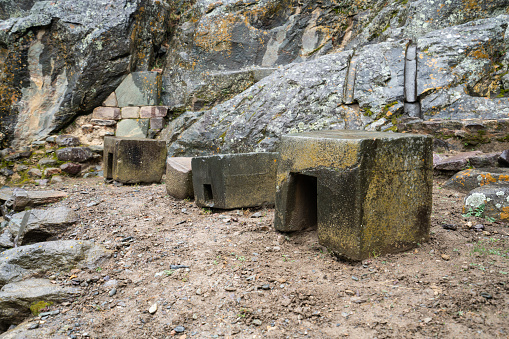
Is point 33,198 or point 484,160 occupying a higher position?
point 484,160

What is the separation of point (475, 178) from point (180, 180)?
3268 mm

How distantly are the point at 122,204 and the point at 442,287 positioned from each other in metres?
3.79

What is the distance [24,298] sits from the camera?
2518mm

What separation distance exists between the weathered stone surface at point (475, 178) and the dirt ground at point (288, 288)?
5.5 inches

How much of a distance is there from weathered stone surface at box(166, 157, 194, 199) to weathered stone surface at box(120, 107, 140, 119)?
11.2 ft

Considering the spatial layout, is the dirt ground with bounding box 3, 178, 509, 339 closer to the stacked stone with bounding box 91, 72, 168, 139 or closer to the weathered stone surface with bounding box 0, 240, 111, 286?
the weathered stone surface with bounding box 0, 240, 111, 286

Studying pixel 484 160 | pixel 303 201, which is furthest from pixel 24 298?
pixel 484 160

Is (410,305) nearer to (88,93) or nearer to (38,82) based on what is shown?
(88,93)

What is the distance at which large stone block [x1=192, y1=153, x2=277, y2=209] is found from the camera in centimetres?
371

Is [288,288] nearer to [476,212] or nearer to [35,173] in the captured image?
[476,212]

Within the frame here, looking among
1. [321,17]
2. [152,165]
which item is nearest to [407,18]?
[321,17]

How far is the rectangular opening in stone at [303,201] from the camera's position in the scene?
2793mm

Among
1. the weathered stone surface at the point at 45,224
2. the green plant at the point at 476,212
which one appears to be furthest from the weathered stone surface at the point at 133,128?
the green plant at the point at 476,212

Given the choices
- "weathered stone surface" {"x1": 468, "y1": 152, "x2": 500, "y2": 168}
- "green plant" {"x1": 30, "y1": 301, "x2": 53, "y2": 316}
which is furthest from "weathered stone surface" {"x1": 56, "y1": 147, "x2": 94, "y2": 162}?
"weathered stone surface" {"x1": 468, "y1": 152, "x2": 500, "y2": 168}
